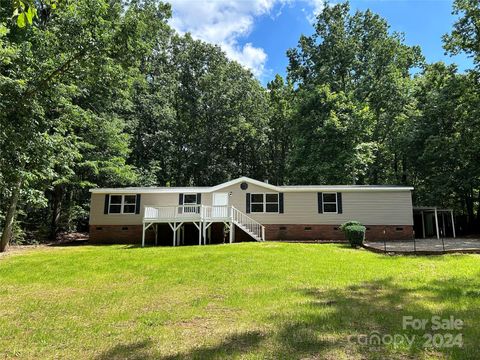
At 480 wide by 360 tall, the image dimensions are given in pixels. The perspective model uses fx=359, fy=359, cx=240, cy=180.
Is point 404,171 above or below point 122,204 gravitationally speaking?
above

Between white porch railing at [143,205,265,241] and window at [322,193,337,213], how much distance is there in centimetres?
398

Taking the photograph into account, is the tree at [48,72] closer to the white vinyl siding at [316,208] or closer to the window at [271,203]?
the white vinyl siding at [316,208]

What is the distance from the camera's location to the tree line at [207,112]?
1372 centimetres

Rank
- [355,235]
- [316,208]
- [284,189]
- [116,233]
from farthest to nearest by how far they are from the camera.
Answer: [116,233] < [284,189] < [316,208] < [355,235]

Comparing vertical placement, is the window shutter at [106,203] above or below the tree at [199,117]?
below

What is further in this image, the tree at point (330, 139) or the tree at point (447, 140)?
the tree at point (330, 139)

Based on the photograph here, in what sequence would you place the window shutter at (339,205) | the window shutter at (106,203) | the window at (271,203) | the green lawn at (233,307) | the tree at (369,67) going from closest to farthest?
the green lawn at (233,307), the window shutter at (339,205), the window at (271,203), the window shutter at (106,203), the tree at (369,67)

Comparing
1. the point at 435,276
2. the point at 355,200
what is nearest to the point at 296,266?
the point at 435,276

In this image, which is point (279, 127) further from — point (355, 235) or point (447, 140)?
point (355, 235)

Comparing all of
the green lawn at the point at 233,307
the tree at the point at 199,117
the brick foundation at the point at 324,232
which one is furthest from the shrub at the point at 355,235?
the tree at the point at 199,117

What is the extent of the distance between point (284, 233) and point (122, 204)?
10041 millimetres

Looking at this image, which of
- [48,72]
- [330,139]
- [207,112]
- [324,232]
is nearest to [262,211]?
[324,232]

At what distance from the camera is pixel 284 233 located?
21.0 m

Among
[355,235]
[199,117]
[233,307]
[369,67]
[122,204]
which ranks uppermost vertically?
[369,67]
